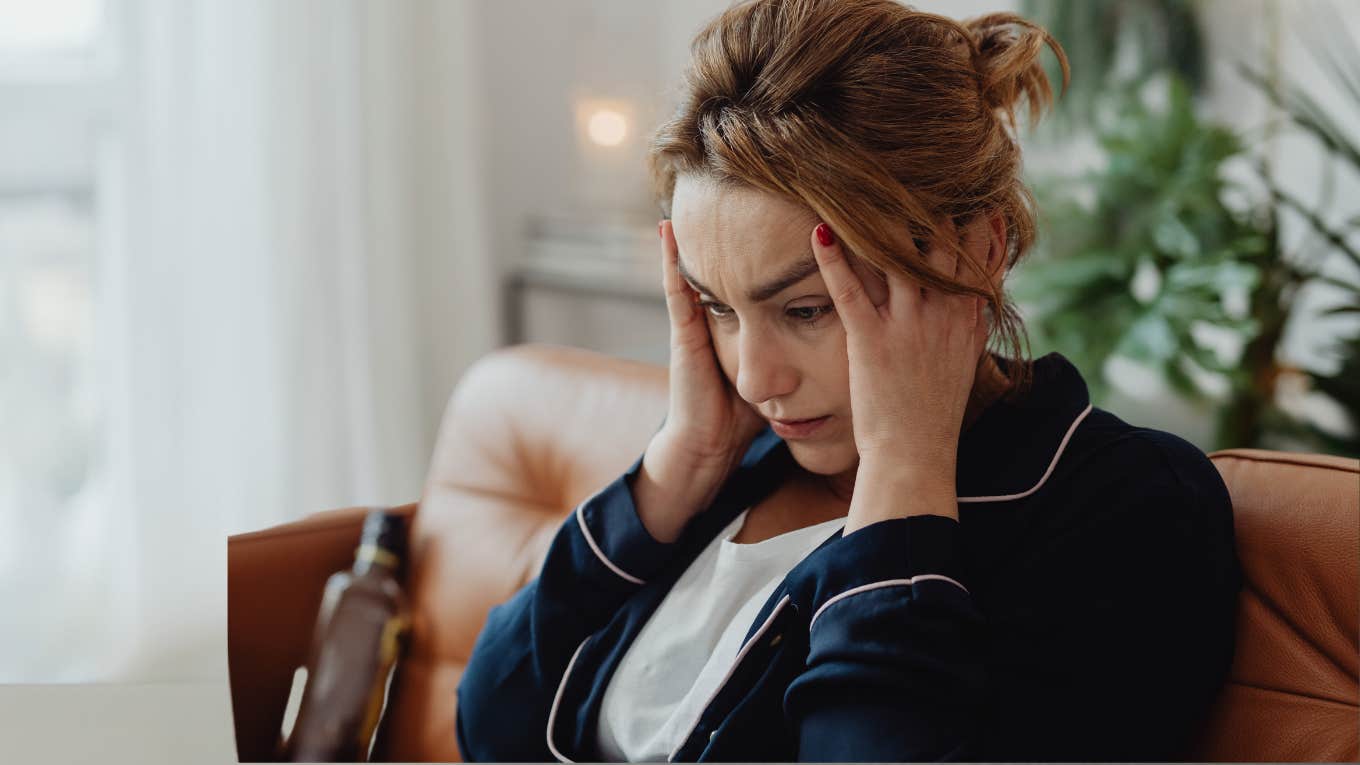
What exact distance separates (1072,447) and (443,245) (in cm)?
212

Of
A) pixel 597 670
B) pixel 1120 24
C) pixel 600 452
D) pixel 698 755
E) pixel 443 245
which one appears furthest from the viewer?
pixel 443 245

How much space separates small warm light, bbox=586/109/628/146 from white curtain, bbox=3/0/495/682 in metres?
0.50

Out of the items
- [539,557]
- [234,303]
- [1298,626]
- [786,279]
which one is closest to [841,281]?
[786,279]

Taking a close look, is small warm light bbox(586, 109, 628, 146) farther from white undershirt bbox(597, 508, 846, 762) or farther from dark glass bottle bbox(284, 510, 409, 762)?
white undershirt bbox(597, 508, 846, 762)

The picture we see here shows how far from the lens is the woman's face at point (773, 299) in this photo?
854 millimetres

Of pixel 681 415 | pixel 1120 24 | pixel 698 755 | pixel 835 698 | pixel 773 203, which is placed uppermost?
pixel 1120 24

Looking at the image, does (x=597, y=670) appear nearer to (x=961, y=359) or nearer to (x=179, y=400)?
(x=961, y=359)

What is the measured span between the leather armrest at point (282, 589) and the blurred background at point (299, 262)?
0.87 metres

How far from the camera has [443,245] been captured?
279 cm

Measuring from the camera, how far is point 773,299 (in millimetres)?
875

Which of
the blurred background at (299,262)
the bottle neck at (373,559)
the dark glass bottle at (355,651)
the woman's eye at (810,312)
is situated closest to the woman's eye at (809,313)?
the woman's eye at (810,312)

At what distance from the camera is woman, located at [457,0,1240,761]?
2.65 ft

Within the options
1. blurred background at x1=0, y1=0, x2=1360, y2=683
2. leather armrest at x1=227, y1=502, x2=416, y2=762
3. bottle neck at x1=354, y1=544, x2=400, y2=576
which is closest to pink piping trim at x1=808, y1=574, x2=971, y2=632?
leather armrest at x1=227, y1=502, x2=416, y2=762

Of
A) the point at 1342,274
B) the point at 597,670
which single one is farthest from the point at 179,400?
the point at 1342,274
